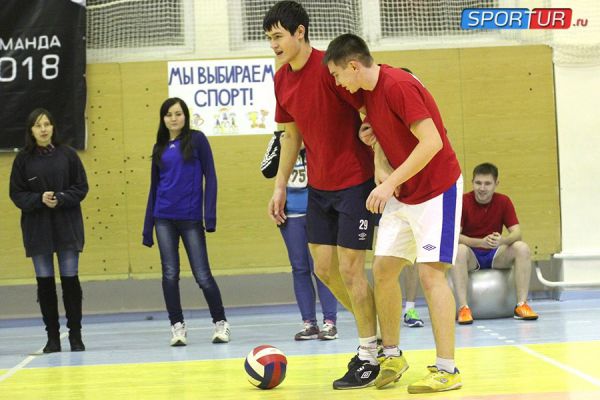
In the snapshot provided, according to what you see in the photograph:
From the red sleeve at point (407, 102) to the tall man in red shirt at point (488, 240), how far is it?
391 centimetres

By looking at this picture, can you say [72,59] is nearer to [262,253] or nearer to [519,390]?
[262,253]

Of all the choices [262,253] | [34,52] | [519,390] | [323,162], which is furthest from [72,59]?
[519,390]

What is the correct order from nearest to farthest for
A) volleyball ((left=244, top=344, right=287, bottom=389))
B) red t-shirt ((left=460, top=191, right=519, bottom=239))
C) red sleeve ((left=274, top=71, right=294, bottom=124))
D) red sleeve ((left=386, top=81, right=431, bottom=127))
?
red sleeve ((left=386, top=81, right=431, bottom=127))
volleyball ((left=244, top=344, right=287, bottom=389))
red sleeve ((left=274, top=71, right=294, bottom=124))
red t-shirt ((left=460, top=191, right=519, bottom=239))

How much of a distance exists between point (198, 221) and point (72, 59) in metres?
3.53

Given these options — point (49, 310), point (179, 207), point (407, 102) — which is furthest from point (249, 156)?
point (407, 102)

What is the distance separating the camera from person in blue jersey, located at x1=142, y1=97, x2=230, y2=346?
7508mm

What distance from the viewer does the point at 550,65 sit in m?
10.3

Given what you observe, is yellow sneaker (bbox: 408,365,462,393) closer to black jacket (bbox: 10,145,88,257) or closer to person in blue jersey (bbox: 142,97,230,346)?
person in blue jersey (bbox: 142,97,230,346)

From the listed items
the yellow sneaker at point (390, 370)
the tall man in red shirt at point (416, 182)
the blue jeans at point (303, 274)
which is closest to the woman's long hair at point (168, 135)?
the blue jeans at point (303, 274)

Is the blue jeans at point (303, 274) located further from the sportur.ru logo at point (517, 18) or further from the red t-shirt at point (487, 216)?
the sportur.ru logo at point (517, 18)

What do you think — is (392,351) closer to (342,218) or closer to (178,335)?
(342,218)

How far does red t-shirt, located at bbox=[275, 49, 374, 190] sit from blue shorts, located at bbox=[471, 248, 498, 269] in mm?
3749

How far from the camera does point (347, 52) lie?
466cm

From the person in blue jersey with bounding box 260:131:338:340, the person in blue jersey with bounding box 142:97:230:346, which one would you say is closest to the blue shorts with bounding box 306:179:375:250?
the person in blue jersey with bounding box 260:131:338:340
